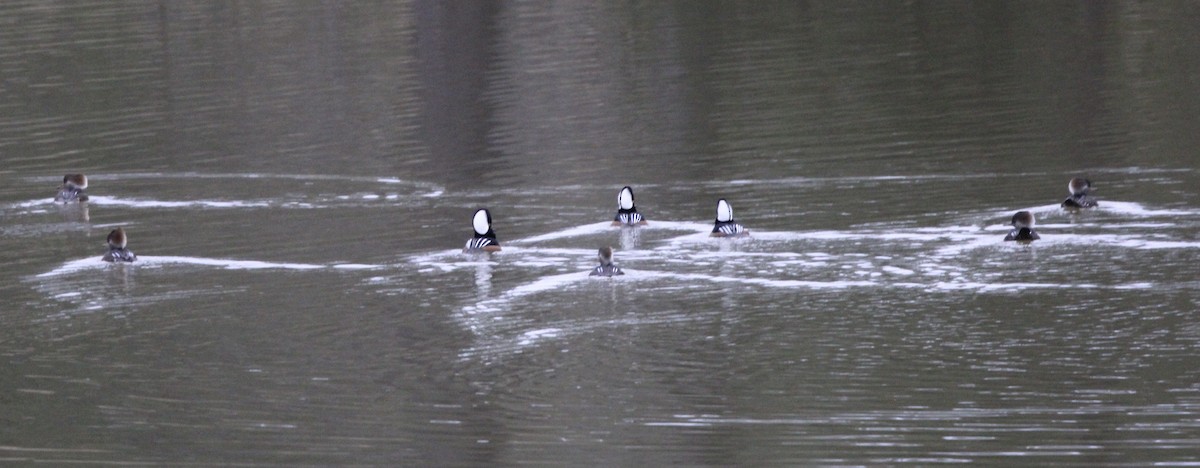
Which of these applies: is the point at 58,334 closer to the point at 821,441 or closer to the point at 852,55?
the point at 821,441

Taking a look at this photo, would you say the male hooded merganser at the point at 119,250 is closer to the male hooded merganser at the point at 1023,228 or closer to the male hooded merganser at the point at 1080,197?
the male hooded merganser at the point at 1023,228

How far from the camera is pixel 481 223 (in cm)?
2291

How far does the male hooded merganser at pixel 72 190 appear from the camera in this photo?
28922mm

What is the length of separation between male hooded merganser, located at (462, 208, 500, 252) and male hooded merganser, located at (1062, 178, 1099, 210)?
23.0ft

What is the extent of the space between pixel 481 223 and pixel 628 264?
2.12m

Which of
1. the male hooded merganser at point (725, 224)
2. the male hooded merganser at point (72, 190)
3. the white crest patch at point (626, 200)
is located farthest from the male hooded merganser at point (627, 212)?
the male hooded merganser at point (72, 190)

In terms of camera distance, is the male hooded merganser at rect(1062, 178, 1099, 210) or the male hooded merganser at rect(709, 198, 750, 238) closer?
the male hooded merganser at rect(709, 198, 750, 238)

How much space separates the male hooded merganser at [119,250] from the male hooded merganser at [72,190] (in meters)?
5.78

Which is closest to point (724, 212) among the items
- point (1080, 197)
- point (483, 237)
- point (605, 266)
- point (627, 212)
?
point (627, 212)

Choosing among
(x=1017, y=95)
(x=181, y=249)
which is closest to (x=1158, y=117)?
(x=1017, y=95)

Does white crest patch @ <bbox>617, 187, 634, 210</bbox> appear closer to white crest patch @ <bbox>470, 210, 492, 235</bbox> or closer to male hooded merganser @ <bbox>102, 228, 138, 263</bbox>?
white crest patch @ <bbox>470, 210, 492, 235</bbox>

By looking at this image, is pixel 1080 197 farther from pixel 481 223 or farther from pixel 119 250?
pixel 119 250

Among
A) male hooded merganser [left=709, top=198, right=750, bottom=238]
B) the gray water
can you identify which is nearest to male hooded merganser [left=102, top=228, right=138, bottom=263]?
the gray water

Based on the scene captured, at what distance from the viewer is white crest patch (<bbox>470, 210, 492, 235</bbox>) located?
896 inches
